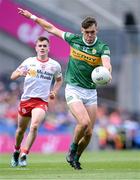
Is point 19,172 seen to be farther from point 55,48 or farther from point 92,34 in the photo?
point 55,48

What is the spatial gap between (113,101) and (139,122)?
64.4 inches

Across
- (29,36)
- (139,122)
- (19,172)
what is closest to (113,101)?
(139,122)

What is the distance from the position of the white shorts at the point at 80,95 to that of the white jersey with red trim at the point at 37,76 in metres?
1.22

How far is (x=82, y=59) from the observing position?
630 inches

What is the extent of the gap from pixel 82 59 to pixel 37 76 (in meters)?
1.65

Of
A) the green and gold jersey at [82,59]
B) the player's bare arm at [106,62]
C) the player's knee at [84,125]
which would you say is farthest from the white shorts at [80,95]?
the player's bare arm at [106,62]

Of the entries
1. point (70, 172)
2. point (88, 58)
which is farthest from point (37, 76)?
point (70, 172)

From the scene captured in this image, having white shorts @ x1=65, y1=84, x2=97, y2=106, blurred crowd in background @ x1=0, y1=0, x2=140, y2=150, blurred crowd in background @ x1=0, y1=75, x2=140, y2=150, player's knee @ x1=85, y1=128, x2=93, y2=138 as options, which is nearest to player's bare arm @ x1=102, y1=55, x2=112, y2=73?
white shorts @ x1=65, y1=84, x2=97, y2=106

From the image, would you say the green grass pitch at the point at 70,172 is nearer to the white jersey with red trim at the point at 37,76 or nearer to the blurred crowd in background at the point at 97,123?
the white jersey with red trim at the point at 37,76

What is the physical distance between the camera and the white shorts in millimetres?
16031

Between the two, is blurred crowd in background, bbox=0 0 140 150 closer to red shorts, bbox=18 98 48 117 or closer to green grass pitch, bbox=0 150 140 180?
red shorts, bbox=18 98 48 117

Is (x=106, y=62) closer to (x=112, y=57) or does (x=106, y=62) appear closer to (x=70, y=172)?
(x=70, y=172)

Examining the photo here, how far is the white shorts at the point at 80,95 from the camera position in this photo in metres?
16.0

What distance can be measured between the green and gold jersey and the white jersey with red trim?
1256 mm
